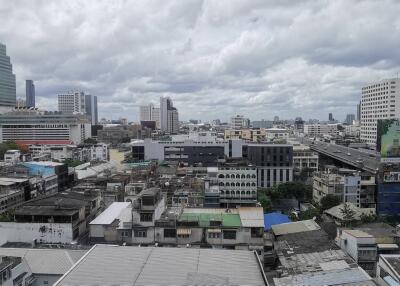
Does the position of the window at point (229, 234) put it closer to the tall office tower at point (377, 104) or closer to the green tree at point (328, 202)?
the green tree at point (328, 202)

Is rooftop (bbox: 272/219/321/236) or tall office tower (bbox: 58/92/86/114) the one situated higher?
tall office tower (bbox: 58/92/86/114)

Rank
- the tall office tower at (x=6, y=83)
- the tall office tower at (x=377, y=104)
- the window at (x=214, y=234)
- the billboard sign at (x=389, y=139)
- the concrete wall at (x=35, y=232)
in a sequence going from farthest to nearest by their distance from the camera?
the tall office tower at (x=6, y=83)
the tall office tower at (x=377, y=104)
the billboard sign at (x=389, y=139)
the concrete wall at (x=35, y=232)
the window at (x=214, y=234)

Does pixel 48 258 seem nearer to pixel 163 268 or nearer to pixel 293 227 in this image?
pixel 163 268

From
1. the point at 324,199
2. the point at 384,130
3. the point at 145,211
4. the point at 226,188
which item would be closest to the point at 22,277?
the point at 145,211

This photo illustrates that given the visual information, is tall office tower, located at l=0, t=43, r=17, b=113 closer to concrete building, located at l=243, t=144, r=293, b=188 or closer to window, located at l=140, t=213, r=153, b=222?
concrete building, located at l=243, t=144, r=293, b=188

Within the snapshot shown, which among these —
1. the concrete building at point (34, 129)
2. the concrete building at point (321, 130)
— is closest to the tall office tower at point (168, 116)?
the concrete building at point (321, 130)

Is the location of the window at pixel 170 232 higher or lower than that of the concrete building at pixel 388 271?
A: higher

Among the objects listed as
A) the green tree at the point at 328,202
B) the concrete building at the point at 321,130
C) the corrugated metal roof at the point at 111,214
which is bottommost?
the green tree at the point at 328,202

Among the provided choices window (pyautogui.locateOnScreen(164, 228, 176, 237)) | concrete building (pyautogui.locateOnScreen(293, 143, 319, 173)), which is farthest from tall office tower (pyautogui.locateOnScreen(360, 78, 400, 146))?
window (pyautogui.locateOnScreen(164, 228, 176, 237))
